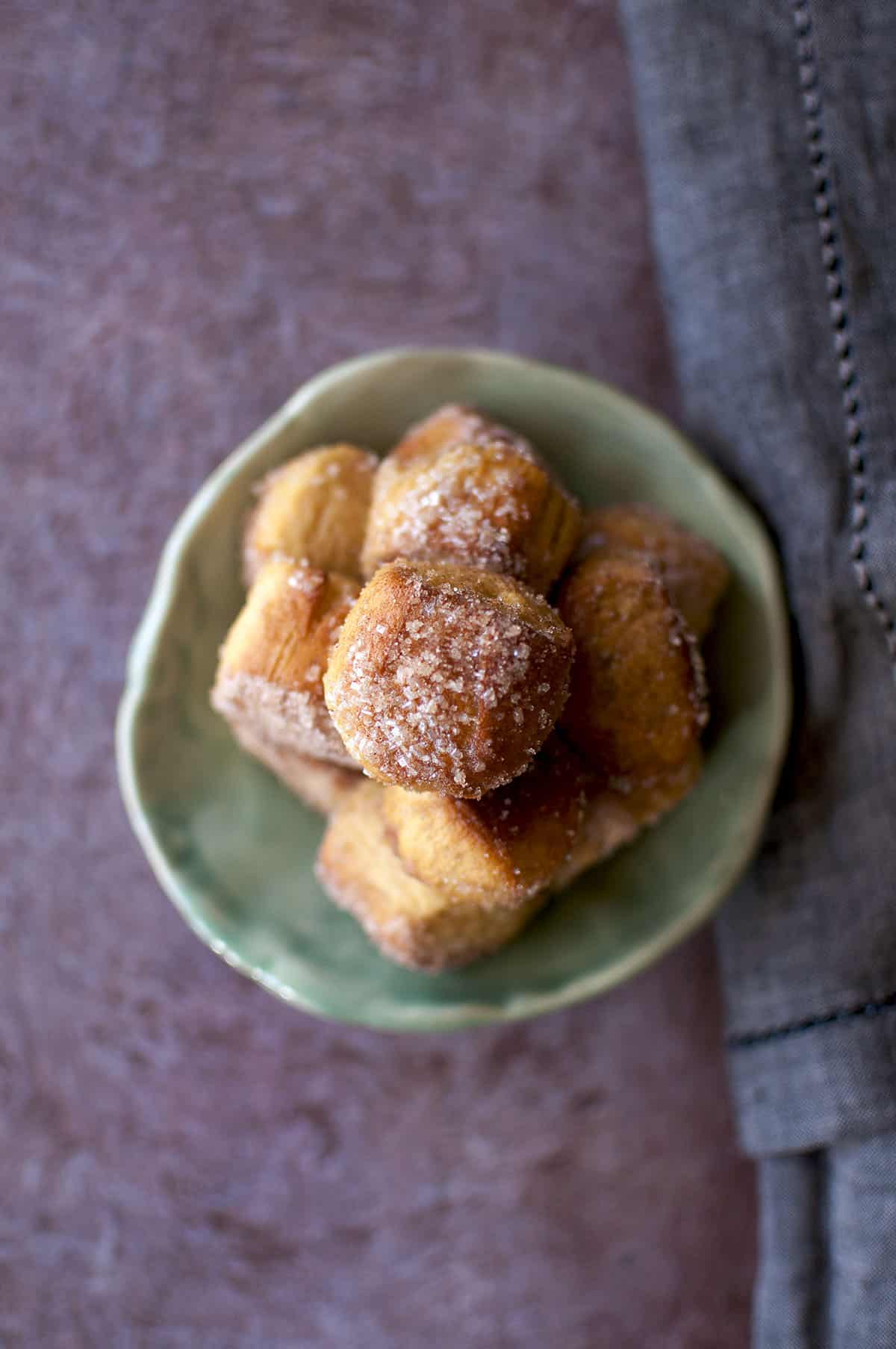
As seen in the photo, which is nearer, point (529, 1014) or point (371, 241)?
point (529, 1014)

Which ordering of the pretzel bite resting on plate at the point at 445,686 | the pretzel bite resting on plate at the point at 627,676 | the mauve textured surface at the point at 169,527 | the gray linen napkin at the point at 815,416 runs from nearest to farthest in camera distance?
the pretzel bite resting on plate at the point at 445,686
the pretzel bite resting on plate at the point at 627,676
the gray linen napkin at the point at 815,416
the mauve textured surface at the point at 169,527

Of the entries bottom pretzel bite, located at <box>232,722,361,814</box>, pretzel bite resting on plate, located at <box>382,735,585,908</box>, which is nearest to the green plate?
bottom pretzel bite, located at <box>232,722,361,814</box>

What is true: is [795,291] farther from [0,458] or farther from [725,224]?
[0,458]

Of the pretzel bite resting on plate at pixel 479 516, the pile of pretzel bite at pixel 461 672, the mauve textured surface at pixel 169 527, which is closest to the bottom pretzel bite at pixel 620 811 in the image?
the pile of pretzel bite at pixel 461 672

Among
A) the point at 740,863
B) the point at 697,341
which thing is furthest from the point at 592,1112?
the point at 697,341

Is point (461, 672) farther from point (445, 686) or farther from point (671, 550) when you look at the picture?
point (671, 550)

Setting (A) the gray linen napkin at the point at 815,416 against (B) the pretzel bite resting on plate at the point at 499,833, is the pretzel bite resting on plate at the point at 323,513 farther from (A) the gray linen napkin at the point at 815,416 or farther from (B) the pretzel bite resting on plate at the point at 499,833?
(A) the gray linen napkin at the point at 815,416

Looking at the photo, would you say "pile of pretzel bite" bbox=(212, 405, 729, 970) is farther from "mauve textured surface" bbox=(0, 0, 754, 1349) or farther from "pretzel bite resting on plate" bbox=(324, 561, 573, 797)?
"mauve textured surface" bbox=(0, 0, 754, 1349)
